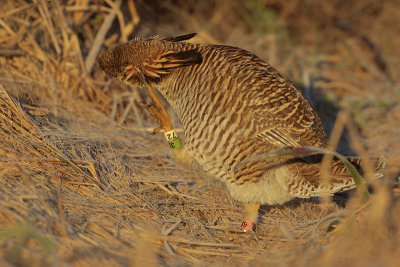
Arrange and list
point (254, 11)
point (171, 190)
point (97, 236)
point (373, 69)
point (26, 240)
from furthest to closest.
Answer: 1. point (254, 11)
2. point (373, 69)
3. point (171, 190)
4. point (97, 236)
5. point (26, 240)

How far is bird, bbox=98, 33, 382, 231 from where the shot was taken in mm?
A: 2607

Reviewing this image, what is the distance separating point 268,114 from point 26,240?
149 centimetres

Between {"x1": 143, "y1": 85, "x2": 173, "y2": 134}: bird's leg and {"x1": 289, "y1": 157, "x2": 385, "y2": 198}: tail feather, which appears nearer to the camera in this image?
{"x1": 289, "y1": 157, "x2": 385, "y2": 198}: tail feather

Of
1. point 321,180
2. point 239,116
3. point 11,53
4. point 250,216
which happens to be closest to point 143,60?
point 239,116

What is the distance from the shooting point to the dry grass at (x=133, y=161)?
2035mm

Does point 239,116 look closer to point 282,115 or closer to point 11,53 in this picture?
point 282,115

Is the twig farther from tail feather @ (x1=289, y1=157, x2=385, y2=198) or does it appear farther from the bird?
tail feather @ (x1=289, y1=157, x2=385, y2=198)

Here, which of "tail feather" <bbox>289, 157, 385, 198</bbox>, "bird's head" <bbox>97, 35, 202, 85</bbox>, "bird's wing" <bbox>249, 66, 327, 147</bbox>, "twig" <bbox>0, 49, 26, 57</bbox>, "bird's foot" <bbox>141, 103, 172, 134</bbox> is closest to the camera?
"bird's wing" <bbox>249, 66, 327, 147</bbox>

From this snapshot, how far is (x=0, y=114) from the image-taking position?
2.82 meters

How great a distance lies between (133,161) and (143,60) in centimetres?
89

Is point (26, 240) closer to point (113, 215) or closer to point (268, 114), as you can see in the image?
point (113, 215)

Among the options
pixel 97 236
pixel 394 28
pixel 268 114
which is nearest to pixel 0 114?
pixel 97 236

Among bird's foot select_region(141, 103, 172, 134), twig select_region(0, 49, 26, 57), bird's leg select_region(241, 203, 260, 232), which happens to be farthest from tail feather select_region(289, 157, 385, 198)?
twig select_region(0, 49, 26, 57)

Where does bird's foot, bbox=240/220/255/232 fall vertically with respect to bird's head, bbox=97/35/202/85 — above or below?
below
